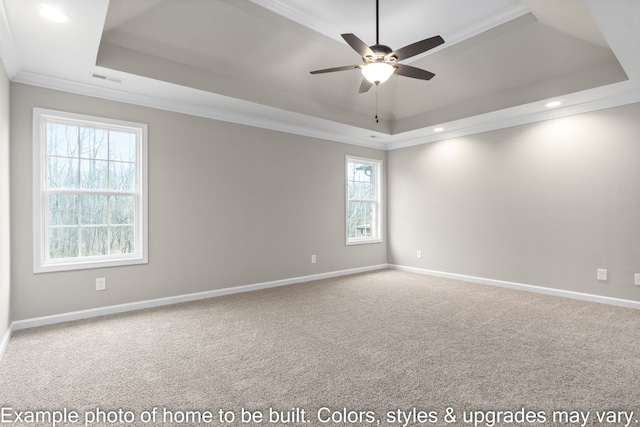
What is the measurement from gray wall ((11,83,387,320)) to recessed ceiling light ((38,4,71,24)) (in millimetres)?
1339

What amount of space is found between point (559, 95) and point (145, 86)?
4.71 metres

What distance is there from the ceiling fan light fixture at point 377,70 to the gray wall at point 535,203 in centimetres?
308

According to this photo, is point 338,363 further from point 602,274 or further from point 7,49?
point 602,274

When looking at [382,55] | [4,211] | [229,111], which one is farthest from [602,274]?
[4,211]

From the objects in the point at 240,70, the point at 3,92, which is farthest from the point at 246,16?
the point at 3,92

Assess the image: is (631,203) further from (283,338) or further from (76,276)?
(76,276)

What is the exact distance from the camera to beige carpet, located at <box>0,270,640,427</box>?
2047 mm

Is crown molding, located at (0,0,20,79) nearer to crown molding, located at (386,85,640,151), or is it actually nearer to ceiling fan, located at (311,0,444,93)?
ceiling fan, located at (311,0,444,93)

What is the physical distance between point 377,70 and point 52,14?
2.39 m

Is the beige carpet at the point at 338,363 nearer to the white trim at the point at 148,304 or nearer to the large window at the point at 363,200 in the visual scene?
the white trim at the point at 148,304

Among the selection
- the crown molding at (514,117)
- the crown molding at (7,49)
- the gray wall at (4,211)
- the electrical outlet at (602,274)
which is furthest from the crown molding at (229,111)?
the electrical outlet at (602,274)

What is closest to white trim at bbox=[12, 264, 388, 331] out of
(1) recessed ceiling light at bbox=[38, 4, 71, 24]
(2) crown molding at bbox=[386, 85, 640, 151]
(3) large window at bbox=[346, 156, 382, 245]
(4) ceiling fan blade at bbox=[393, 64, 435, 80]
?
(3) large window at bbox=[346, 156, 382, 245]

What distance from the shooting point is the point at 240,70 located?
4.16 metres

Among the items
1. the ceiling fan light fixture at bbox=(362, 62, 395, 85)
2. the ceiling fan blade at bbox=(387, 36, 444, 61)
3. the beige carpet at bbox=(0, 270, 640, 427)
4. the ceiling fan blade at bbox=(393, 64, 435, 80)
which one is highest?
the ceiling fan blade at bbox=(387, 36, 444, 61)
